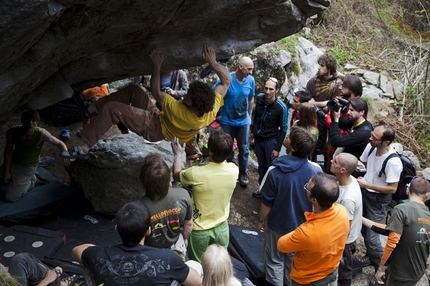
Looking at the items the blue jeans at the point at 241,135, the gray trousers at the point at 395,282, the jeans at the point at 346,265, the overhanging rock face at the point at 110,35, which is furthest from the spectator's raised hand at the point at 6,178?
the gray trousers at the point at 395,282

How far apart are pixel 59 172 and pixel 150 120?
11.4ft

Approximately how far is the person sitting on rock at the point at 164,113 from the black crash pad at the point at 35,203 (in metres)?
1.71

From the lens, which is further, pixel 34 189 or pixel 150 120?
pixel 34 189

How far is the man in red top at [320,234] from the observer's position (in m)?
3.65

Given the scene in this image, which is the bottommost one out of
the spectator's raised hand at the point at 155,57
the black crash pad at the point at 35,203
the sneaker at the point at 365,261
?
the sneaker at the point at 365,261

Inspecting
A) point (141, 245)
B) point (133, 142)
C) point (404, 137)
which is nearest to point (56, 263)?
point (133, 142)

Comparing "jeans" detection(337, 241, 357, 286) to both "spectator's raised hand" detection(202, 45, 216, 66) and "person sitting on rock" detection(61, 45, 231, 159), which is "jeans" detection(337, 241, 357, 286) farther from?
"spectator's raised hand" detection(202, 45, 216, 66)

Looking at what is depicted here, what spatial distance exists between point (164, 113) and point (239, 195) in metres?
2.80

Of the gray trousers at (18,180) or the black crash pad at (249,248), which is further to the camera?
the gray trousers at (18,180)

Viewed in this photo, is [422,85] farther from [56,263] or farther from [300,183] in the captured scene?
[56,263]

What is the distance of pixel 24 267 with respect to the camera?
166 inches

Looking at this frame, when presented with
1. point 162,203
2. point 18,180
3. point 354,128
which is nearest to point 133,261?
point 162,203

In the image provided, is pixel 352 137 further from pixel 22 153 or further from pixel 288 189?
pixel 22 153

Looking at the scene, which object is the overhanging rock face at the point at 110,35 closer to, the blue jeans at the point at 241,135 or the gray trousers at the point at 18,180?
the gray trousers at the point at 18,180
